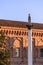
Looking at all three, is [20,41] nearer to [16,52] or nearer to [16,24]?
[16,52]

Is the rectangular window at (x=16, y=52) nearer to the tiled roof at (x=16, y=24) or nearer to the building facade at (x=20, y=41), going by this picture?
the building facade at (x=20, y=41)

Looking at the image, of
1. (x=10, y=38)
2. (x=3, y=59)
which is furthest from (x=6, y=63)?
(x=10, y=38)

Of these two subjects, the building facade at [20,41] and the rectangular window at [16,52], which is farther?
A: the rectangular window at [16,52]

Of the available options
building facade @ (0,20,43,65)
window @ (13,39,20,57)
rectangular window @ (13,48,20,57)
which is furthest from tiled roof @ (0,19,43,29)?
rectangular window @ (13,48,20,57)

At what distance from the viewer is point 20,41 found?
3083 cm

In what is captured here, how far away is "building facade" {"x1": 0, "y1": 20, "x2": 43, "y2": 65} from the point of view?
1184 inches

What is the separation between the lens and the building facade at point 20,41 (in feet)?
98.6

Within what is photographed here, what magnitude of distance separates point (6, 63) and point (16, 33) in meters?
7.18

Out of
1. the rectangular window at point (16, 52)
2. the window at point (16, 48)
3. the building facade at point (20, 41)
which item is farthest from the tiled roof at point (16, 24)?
the rectangular window at point (16, 52)

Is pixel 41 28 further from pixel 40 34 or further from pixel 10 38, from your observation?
pixel 10 38

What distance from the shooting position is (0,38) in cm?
2384

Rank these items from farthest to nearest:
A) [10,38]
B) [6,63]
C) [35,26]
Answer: [35,26] → [10,38] → [6,63]

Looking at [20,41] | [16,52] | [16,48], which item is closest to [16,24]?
[20,41]

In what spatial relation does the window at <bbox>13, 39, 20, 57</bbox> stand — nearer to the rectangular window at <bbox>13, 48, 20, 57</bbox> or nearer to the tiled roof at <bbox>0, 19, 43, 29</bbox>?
the rectangular window at <bbox>13, 48, 20, 57</bbox>
